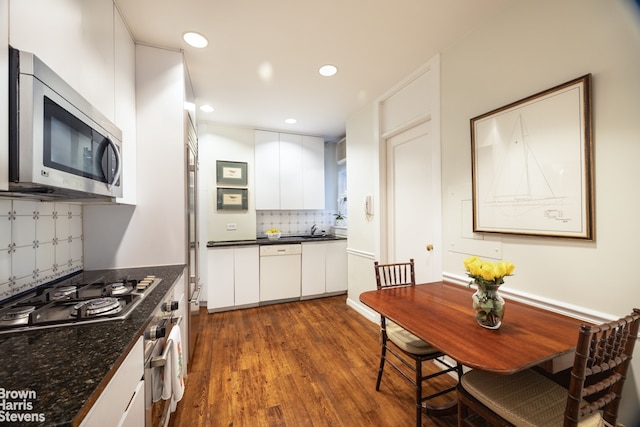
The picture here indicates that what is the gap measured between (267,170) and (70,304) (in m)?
2.92

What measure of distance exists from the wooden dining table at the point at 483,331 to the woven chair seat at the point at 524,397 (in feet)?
0.51

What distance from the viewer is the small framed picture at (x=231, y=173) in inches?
141

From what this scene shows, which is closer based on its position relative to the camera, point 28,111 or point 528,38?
point 28,111

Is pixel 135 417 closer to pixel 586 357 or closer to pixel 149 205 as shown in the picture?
pixel 149 205

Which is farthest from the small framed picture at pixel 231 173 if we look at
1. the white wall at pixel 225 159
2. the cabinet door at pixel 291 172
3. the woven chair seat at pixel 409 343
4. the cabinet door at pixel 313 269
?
the woven chair seat at pixel 409 343

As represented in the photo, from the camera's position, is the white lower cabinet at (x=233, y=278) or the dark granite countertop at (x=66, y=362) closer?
the dark granite countertop at (x=66, y=362)

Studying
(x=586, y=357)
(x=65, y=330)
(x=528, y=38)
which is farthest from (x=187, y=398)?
(x=528, y=38)

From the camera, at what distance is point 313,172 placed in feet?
13.4

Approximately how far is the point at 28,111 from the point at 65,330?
72cm

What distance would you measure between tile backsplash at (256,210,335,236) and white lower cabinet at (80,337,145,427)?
10.4ft

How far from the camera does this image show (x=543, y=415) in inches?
38.6

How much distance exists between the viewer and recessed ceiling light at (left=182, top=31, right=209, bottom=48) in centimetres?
179

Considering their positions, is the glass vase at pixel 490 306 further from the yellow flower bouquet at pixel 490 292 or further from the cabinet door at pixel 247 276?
the cabinet door at pixel 247 276

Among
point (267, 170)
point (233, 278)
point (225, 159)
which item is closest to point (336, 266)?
point (233, 278)
